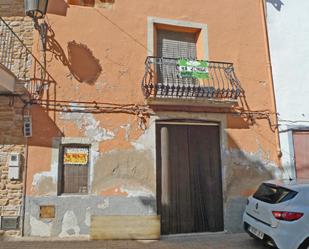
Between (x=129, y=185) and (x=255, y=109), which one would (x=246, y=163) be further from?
(x=129, y=185)

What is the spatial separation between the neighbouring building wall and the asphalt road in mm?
2605

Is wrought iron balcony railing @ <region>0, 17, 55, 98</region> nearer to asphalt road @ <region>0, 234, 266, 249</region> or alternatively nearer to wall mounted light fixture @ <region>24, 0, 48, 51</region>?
wall mounted light fixture @ <region>24, 0, 48, 51</region>

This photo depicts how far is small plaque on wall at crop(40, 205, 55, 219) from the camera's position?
666cm

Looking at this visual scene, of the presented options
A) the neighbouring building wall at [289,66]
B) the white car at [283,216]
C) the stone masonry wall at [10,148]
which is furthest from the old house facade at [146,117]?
the white car at [283,216]

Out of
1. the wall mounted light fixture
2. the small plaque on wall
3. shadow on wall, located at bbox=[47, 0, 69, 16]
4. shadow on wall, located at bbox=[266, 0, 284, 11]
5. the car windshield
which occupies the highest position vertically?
shadow on wall, located at bbox=[266, 0, 284, 11]

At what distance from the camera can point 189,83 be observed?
813cm

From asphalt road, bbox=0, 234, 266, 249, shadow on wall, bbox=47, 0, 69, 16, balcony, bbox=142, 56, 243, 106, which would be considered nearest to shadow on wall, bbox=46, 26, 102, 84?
shadow on wall, bbox=47, 0, 69, 16

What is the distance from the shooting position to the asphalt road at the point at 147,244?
612 cm

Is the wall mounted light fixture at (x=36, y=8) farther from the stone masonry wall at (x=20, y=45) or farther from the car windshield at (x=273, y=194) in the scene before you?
the car windshield at (x=273, y=194)

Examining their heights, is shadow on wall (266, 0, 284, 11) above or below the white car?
above

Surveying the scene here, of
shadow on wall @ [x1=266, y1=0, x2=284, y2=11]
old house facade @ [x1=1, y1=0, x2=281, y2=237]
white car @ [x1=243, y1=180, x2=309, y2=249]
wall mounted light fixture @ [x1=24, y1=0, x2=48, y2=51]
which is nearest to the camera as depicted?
white car @ [x1=243, y1=180, x2=309, y2=249]

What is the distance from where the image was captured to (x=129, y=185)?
7.13m

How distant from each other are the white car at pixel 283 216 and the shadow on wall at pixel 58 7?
610 cm

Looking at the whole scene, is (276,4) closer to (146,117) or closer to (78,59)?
(146,117)
